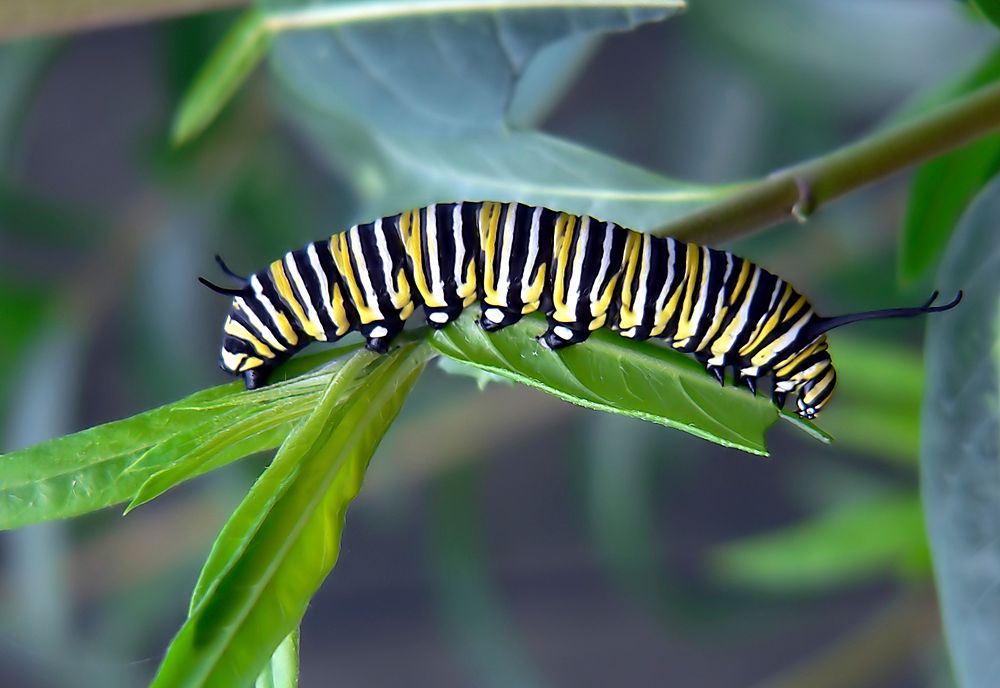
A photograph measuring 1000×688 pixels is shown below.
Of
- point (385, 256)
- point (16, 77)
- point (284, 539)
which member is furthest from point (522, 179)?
point (16, 77)

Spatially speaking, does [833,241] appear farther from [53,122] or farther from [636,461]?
[53,122]

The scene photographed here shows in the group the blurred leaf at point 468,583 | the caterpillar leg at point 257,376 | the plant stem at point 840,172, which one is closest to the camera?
the plant stem at point 840,172

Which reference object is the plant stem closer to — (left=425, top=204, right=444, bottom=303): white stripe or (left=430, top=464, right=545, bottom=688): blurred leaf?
(left=425, top=204, right=444, bottom=303): white stripe

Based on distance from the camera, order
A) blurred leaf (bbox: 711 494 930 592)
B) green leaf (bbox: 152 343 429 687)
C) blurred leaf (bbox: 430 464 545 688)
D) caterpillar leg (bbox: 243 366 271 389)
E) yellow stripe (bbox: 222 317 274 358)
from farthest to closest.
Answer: blurred leaf (bbox: 430 464 545 688) → blurred leaf (bbox: 711 494 930 592) → yellow stripe (bbox: 222 317 274 358) → caterpillar leg (bbox: 243 366 271 389) → green leaf (bbox: 152 343 429 687)

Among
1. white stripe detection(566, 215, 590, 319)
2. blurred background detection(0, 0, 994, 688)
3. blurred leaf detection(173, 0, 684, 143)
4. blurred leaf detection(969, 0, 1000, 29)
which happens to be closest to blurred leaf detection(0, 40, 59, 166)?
blurred background detection(0, 0, 994, 688)

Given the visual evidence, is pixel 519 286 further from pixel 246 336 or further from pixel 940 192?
pixel 940 192

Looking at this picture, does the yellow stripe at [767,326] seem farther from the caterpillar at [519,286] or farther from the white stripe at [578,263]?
the white stripe at [578,263]

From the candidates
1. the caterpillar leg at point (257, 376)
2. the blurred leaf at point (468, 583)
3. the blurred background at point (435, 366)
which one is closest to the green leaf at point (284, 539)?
the caterpillar leg at point (257, 376)
